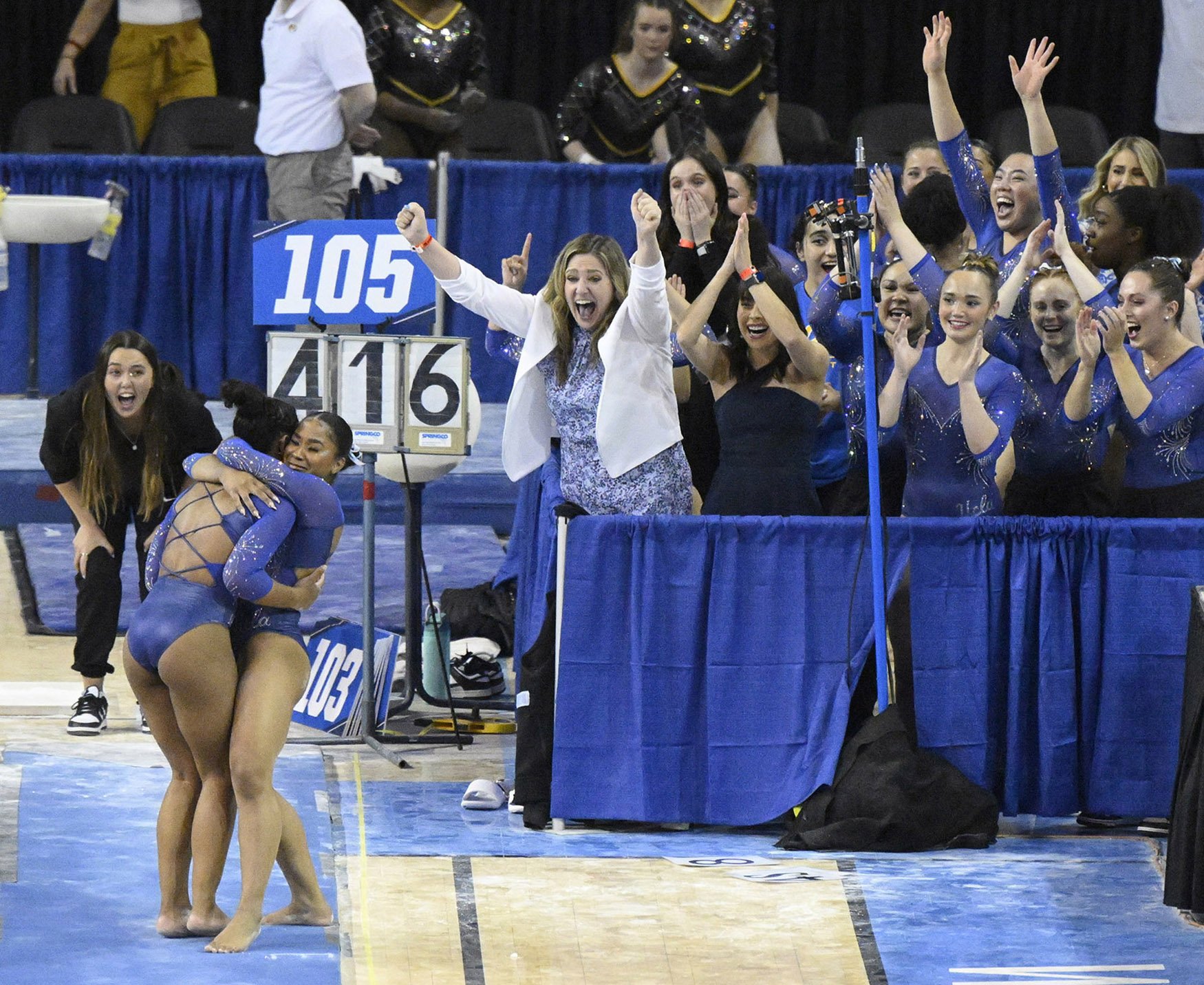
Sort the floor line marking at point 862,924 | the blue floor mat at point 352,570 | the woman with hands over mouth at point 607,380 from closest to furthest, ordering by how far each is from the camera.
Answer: the floor line marking at point 862,924, the woman with hands over mouth at point 607,380, the blue floor mat at point 352,570

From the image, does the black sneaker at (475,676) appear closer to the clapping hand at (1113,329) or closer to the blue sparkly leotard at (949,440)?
the blue sparkly leotard at (949,440)

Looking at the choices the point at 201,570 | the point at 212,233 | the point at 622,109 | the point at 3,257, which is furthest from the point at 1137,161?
the point at 3,257

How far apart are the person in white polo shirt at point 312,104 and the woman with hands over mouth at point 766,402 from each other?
3.17 m

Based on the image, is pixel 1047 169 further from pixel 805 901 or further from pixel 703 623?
pixel 805 901

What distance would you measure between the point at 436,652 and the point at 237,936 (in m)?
2.48

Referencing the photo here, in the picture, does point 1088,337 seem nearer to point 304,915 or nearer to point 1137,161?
point 1137,161

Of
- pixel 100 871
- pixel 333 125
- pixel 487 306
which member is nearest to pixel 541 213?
pixel 333 125

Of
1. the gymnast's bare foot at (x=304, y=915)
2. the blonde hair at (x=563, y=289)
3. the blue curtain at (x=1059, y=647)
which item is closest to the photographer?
the gymnast's bare foot at (x=304, y=915)

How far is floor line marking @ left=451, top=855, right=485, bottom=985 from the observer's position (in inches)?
203

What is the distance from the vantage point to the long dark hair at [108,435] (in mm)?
7117

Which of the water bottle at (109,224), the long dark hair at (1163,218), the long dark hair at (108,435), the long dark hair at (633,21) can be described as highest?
the long dark hair at (633,21)

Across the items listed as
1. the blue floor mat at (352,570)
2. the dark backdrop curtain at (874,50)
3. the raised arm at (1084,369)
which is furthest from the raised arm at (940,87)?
the dark backdrop curtain at (874,50)

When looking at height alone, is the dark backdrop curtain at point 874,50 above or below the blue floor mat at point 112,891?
above

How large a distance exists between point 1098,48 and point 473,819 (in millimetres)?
7601
